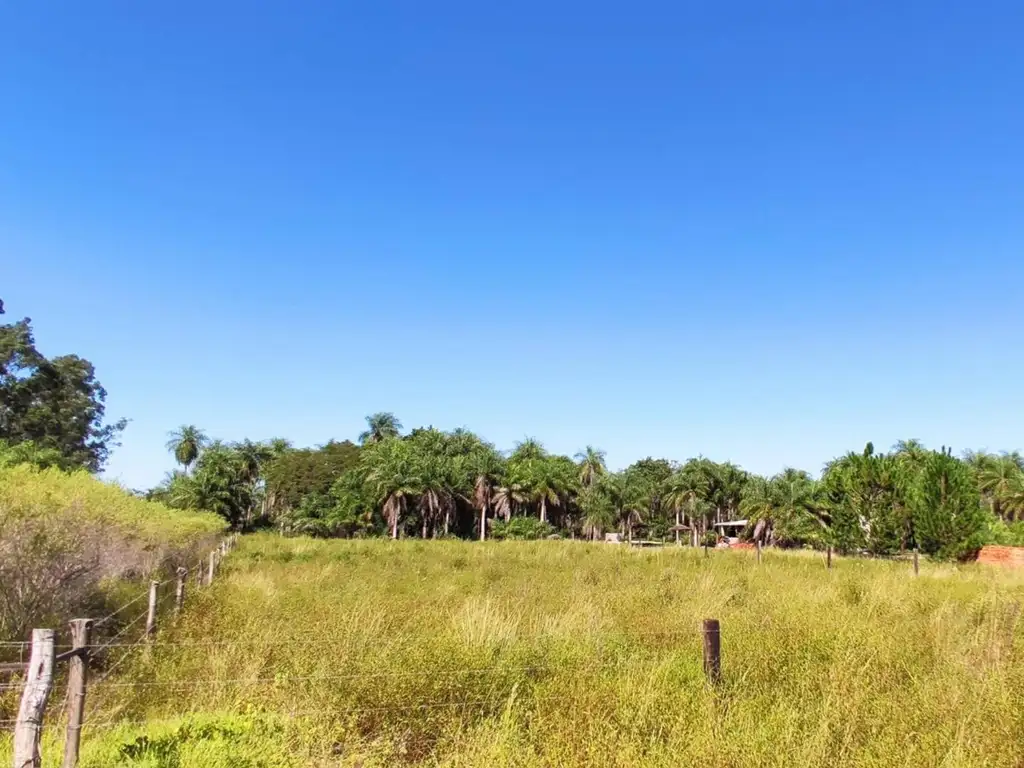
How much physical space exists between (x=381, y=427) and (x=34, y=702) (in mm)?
80123

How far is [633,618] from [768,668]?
9.21 feet

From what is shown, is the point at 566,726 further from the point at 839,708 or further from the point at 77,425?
the point at 77,425

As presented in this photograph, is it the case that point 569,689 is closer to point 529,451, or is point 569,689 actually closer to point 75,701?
point 75,701

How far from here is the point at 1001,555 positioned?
88.0 feet

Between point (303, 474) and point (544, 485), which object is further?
point (303, 474)

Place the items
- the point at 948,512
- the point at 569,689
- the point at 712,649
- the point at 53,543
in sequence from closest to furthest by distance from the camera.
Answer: the point at 569,689 < the point at 712,649 < the point at 53,543 < the point at 948,512

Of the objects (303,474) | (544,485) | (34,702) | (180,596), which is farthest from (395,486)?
(34,702)

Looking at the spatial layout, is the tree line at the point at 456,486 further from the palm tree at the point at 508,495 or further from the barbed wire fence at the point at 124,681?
the barbed wire fence at the point at 124,681

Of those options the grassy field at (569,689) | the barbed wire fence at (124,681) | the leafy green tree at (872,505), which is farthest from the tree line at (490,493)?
the barbed wire fence at (124,681)

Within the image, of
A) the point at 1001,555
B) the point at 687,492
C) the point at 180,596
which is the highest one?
the point at 687,492

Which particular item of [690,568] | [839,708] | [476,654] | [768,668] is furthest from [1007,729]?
[690,568]

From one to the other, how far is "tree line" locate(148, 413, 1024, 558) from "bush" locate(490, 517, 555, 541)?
0.43 ft

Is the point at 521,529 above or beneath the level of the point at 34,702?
beneath

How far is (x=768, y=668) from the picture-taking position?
6.49 meters
